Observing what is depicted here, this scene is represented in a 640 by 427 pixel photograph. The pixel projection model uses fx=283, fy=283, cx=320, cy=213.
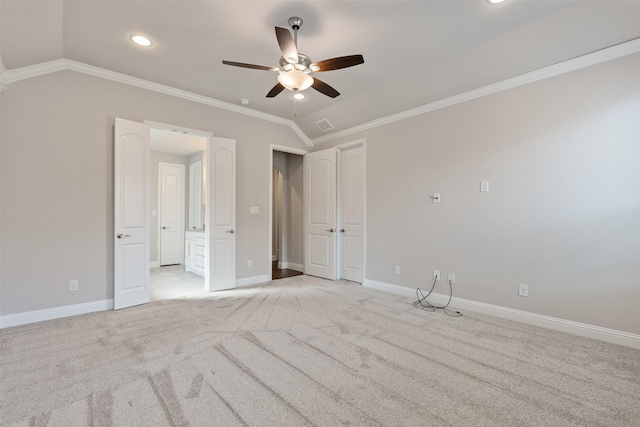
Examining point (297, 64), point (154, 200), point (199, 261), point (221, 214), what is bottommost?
point (199, 261)

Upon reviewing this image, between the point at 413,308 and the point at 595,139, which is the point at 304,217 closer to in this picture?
the point at 413,308

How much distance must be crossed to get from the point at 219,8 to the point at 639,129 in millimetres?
3939

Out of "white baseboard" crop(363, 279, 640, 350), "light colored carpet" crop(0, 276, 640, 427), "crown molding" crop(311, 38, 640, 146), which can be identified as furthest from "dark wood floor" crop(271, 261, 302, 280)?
"crown molding" crop(311, 38, 640, 146)

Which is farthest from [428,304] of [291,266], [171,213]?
[171,213]

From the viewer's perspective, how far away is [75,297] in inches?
132

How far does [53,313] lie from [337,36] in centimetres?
438

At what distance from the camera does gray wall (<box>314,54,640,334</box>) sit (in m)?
2.68

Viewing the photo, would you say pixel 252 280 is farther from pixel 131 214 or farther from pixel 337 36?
pixel 337 36

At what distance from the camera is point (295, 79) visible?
2562 millimetres

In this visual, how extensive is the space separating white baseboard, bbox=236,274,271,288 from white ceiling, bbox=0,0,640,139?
3091mm

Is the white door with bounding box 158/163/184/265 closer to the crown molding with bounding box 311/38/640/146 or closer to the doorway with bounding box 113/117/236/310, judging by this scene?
the doorway with bounding box 113/117/236/310

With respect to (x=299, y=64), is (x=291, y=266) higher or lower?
lower

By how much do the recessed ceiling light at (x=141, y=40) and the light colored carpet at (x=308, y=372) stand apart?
9.85 ft

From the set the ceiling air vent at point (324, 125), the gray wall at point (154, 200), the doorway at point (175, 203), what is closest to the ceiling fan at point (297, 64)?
the ceiling air vent at point (324, 125)
